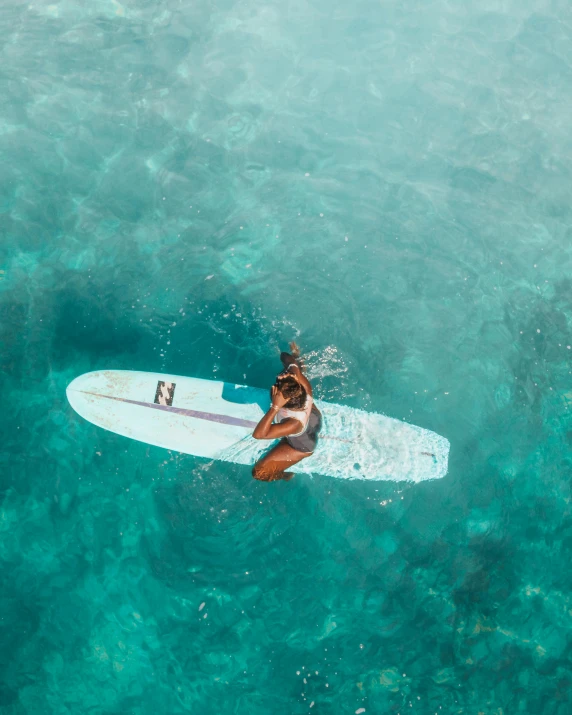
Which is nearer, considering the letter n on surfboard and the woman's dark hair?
the woman's dark hair

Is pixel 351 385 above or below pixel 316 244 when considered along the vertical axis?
below

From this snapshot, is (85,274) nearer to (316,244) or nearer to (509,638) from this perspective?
(316,244)

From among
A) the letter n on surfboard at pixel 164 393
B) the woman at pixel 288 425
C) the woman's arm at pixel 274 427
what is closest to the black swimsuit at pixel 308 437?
the woman at pixel 288 425

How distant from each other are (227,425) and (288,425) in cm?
160

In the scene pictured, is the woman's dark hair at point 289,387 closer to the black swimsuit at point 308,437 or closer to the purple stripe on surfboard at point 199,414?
the black swimsuit at point 308,437

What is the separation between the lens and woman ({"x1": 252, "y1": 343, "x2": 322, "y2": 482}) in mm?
5227

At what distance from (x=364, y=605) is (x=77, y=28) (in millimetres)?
9881

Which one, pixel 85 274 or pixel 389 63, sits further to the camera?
pixel 389 63

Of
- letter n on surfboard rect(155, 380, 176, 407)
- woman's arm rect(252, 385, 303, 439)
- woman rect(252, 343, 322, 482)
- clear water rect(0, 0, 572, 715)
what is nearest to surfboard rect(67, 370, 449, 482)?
letter n on surfboard rect(155, 380, 176, 407)

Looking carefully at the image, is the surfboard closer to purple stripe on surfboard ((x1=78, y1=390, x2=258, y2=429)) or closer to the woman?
purple stripe on surfboard ((x1=78, y1=390, x2=258, y2=429))

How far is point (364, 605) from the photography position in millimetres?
6934

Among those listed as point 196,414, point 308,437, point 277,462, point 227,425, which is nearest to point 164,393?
point 196,414

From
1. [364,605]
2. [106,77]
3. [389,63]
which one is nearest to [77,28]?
[106,77]

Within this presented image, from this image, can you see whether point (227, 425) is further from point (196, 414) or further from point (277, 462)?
point (277, 462)
